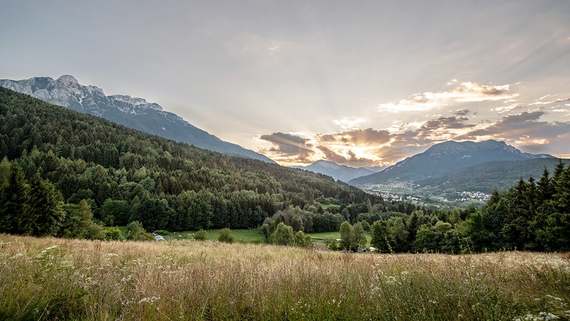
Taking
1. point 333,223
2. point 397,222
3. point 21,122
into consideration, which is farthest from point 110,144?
point 397,222

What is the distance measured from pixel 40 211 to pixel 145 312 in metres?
55.9

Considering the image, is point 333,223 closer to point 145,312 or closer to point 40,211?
point 40,211

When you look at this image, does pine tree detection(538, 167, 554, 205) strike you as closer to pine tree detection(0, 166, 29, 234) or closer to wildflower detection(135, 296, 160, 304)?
wildflower detection(135, 296, 160, 304)

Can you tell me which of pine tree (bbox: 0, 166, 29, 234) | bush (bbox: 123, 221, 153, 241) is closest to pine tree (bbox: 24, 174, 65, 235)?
pine tree (bbox: 0, 166, 29, 234)

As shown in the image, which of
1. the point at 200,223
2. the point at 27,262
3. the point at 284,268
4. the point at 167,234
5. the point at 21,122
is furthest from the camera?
the point at 21,122

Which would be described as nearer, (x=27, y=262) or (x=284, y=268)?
(x=27, y=262)

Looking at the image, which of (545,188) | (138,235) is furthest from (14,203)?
(545,188)

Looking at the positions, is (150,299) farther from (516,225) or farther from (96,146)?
(96,146)

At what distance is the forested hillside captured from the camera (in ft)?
267

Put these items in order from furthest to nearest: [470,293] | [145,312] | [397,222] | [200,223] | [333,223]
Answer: [333,223], [200,223], [397,222], [470,293], [145,312]

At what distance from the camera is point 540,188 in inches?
1908

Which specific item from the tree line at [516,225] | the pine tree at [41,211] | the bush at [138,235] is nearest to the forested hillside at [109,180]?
the pine tree at [41,211]

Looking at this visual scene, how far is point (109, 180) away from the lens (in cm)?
11669

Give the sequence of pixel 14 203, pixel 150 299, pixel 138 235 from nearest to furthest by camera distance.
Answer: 1. pixel 150 299
2. pixel 14 203
3. pixel 138 235
